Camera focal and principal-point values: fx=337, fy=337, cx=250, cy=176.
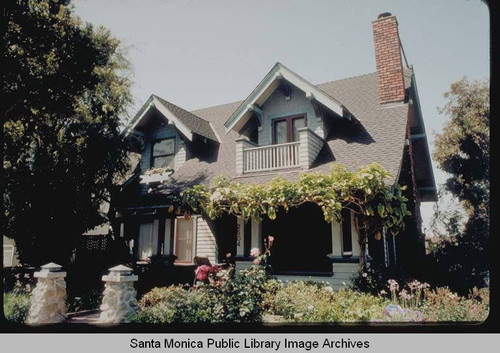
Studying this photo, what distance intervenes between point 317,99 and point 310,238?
4.16 m

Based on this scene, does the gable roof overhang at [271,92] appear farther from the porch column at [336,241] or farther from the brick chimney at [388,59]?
the porch column at [336,241]

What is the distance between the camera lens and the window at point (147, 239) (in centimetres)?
1207

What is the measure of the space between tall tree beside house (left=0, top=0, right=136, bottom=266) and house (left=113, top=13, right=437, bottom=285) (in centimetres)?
159

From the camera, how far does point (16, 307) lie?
22.6ft

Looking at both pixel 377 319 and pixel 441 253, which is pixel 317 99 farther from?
pixel 441 253

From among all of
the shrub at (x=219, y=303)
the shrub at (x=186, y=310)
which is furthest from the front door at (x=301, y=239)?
the shrub at (x=186, y=310)

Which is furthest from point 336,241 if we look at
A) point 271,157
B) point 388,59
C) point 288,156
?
point 388,59

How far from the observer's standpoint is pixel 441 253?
12766mm

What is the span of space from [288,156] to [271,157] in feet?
1.82

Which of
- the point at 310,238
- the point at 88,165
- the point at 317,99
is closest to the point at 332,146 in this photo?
the point at 317,99

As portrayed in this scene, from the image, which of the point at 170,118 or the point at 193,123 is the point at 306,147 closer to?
the point at 193,123

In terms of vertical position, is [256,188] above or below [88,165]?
below

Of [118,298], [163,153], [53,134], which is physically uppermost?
[53,134]

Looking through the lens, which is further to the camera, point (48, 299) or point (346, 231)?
point (346, 231)
